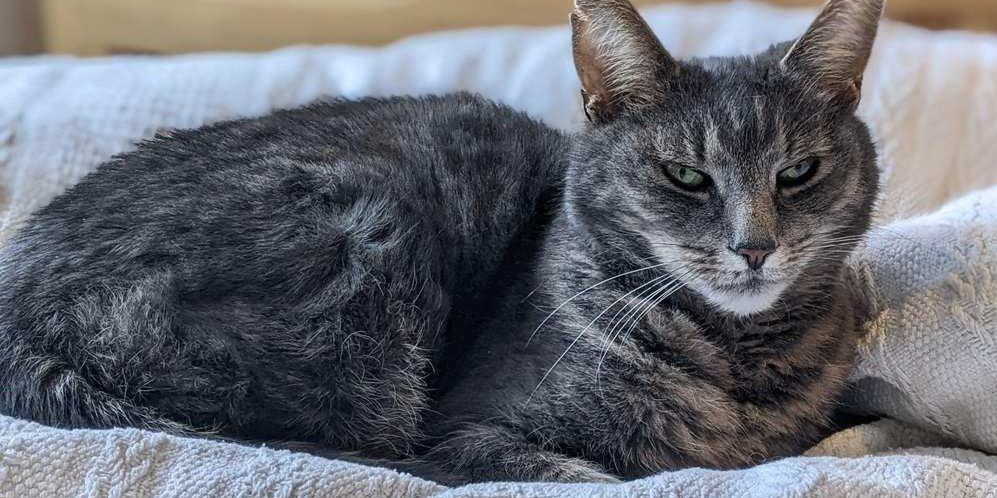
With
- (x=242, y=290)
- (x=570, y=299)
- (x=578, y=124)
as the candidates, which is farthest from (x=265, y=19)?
(x=570, y=299)

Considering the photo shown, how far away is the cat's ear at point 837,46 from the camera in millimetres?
1062

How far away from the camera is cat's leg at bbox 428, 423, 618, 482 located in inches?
41.5

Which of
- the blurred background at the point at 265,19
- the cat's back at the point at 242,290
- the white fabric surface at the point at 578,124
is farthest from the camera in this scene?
the blurred background at the point at 265,19

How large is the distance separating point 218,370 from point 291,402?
92mm

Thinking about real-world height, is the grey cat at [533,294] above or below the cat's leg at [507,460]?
above

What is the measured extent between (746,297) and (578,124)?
53cm

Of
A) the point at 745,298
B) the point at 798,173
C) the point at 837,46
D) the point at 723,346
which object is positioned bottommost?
the point at 723,346

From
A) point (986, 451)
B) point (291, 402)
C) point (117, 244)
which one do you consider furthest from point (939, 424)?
point (117, 244)

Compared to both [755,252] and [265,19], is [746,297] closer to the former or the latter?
[755,252]

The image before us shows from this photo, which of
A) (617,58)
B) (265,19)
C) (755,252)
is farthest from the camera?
(265,19)

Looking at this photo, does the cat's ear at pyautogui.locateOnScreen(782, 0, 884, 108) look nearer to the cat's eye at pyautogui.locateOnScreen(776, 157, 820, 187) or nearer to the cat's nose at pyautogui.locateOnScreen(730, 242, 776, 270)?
the cat's eye at pyautogui.locateOnScreen(776, 157, 820, 187)

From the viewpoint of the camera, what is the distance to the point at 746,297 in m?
1.03

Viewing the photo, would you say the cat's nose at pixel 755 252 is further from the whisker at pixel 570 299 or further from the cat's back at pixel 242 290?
the cat's back at pixel 242 290

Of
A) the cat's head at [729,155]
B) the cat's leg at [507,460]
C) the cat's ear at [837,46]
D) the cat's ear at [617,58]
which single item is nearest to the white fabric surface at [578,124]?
the cat's leg at [507,460]
